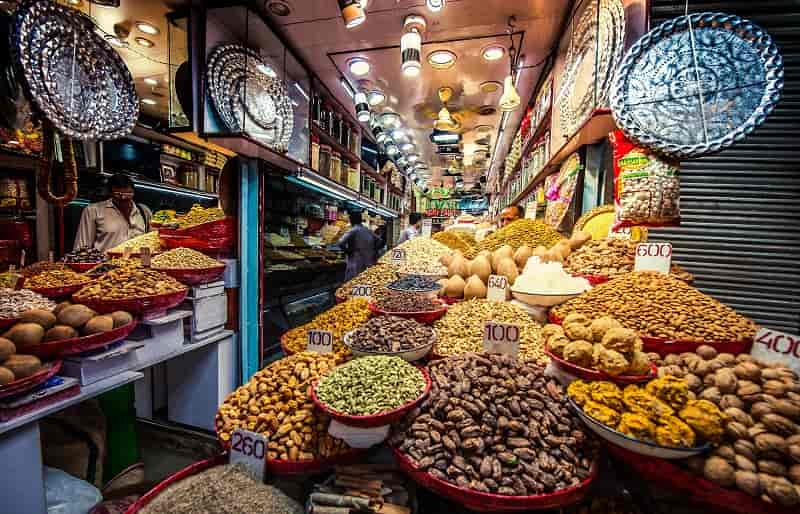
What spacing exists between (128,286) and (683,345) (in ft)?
8.49

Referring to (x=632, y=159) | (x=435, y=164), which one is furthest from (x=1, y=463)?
(x=435, y=164)

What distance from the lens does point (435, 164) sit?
324 inches

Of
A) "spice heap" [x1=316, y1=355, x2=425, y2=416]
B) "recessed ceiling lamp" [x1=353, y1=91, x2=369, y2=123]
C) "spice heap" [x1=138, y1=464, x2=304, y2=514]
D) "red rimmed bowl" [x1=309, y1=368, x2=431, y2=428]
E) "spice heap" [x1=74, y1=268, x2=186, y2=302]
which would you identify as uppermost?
"recessed ceiling lamp" [x1=353, y1=91, x2=369, y2=123]

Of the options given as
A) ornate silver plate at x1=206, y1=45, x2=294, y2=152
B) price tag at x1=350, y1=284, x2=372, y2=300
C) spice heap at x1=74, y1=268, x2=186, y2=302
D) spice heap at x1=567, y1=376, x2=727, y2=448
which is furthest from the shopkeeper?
spice heap at x1=567, y1=376, x2=727, y2=448

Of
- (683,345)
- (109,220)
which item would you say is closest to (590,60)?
(683,345)

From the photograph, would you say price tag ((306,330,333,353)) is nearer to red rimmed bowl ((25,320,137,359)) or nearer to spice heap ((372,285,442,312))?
spice heap ((372,285,442,312))

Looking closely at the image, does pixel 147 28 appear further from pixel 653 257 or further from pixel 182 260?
pixel 653 257

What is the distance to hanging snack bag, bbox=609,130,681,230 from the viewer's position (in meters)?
1.43

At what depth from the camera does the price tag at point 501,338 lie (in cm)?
129

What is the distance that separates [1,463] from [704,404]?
223cm

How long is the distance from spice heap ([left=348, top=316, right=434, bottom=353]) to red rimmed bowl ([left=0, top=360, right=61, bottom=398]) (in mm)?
1167

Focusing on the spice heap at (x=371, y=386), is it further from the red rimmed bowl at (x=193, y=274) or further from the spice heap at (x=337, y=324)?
the red rimmed bowl at (x=193, y=274)

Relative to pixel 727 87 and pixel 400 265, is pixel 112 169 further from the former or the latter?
pixel 727 87

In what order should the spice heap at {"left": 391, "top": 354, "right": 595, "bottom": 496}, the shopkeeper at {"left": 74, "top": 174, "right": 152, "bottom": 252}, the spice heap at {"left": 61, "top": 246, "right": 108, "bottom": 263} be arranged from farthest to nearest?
the shopkeeper at {"left": 74, "top": 174, "right": 152, "bottom": 252}, the spice heap at {"left": 61, "top": 246, "right": 108, "bottom": 263}, the spice heap at {"left": 391, "top": 354, "right": 595, "bottom": 496}
